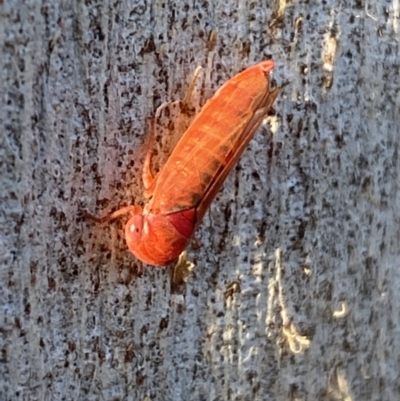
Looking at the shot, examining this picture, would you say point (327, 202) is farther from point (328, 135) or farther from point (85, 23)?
point (85, 23)

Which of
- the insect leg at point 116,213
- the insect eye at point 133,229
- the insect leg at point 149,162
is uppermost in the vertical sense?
the insect leg at point 149,162

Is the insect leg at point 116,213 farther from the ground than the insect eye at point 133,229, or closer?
farther from the ground

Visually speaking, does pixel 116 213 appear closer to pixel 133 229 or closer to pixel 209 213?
pixel 133 229

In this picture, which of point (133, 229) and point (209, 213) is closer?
point (133, 229)

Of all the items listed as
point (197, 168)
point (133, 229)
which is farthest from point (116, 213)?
point (197, 168)

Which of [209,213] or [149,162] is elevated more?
[149,162]
